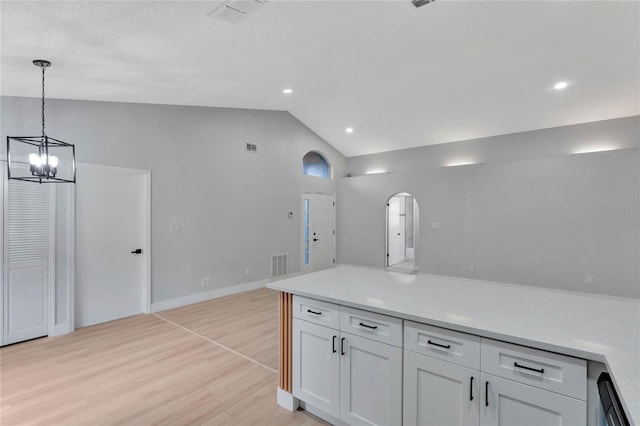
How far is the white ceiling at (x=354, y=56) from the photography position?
7.92 ft

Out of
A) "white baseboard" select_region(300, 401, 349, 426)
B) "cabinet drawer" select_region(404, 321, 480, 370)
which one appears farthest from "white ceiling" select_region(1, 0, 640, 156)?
"white baseboard" select_region(300, 401, 349, 426)

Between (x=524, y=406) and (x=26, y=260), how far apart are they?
478 cm

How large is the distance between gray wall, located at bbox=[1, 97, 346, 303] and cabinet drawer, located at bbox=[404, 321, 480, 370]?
4125 mm

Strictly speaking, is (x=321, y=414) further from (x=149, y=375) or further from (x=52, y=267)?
(x=52, y=267)

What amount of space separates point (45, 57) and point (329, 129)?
527 centimetres

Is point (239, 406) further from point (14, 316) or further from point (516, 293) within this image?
point (14, 316)

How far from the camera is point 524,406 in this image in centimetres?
134

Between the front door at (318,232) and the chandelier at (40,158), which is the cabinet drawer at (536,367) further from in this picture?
the front door at (318,232)

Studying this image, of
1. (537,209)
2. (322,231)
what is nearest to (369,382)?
(537,209)

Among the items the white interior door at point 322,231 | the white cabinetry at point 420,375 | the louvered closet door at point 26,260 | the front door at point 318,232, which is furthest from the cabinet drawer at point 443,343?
the white interior door at point 322,231

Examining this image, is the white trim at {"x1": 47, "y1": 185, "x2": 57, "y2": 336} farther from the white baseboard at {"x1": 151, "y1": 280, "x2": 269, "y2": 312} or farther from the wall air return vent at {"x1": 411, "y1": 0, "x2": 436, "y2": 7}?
the wall air return vent at {"x1": 411, "y1": 0, "x2": 436, "y2": 7}

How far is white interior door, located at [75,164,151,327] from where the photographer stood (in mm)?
3953

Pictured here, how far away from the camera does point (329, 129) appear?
718cm

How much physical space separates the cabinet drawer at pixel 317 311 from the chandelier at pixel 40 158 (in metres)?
2.41
